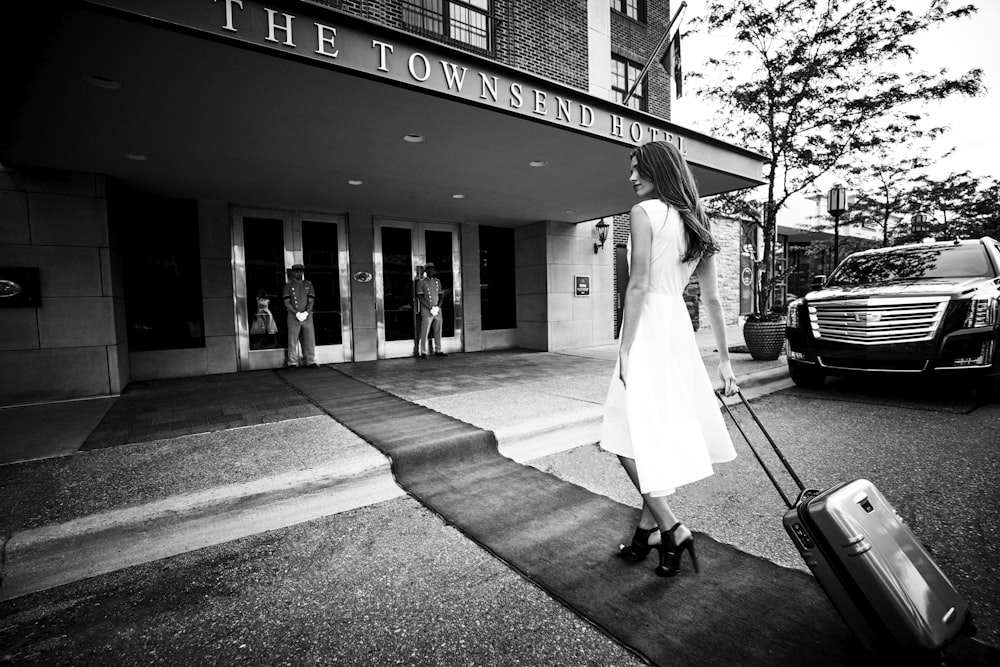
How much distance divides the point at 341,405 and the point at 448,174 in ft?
12.9

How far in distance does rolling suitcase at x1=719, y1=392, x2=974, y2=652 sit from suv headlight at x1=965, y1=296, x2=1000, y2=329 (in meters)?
5.22

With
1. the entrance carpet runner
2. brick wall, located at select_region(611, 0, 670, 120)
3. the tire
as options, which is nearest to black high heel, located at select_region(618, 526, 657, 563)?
the entrance carpet runner

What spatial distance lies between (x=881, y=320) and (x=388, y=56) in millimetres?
6184

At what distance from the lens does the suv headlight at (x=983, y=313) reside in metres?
5.34

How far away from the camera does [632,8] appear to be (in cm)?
1377

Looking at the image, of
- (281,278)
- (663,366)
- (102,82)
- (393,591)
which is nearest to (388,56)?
(102,82)

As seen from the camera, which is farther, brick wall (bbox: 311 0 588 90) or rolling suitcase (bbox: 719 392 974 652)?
brick wall (bbox: 311 0 588 90)

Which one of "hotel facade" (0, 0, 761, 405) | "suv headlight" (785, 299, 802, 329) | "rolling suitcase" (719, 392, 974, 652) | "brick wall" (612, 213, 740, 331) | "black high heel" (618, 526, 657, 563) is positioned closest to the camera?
"rolling suitcase" (719, 392, 974, 652)

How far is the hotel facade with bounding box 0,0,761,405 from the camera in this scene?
4.13 meters

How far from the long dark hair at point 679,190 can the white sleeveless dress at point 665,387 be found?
4cm

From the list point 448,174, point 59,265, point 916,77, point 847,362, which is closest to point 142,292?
point 59,265

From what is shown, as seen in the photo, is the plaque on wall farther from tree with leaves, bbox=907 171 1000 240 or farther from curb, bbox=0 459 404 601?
tree with leaves, bbox=907 171 1000 240

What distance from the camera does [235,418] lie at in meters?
5.33

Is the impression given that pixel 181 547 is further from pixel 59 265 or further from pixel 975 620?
pixel 59 265
